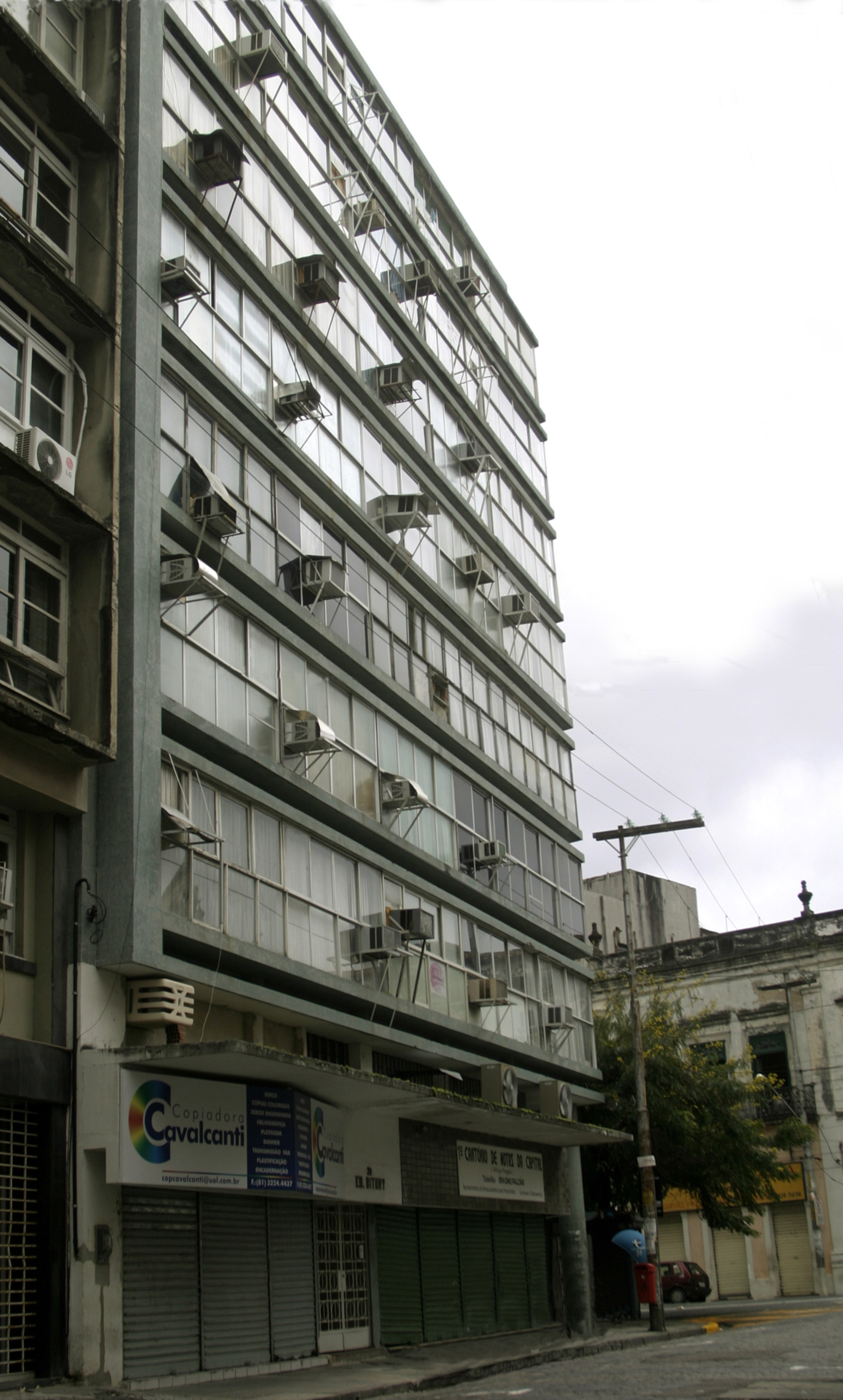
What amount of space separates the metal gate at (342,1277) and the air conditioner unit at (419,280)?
17.8 m

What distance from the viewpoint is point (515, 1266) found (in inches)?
1033

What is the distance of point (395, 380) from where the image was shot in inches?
1003

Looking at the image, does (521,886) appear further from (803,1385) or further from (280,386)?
(803,1385)

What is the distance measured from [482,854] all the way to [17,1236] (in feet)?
44.4

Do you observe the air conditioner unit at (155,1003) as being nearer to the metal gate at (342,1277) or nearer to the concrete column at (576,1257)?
the metal gate at (342,1277)

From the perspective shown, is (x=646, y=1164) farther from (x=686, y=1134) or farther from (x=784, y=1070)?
(x=784, y=1070)

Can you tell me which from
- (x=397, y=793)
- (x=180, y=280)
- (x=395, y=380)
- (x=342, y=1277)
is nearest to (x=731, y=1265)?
(x=342, y=1277)

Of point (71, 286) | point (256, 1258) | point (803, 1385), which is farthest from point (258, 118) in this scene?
point (803, 1385)

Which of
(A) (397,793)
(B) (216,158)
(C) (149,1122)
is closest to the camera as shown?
(C) (149,1122)

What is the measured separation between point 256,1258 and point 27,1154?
4616mm

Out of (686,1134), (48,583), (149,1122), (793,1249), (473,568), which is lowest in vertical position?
(793,1249)

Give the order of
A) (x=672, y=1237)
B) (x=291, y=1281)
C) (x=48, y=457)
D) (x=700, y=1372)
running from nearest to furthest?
(x=48, y=457) < (x=700, y=1372) < (x=291, y=1281) < (x=672, y=1237)

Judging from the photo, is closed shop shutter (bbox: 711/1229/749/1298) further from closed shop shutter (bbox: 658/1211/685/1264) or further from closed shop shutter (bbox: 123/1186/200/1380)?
closed shop shutter (bbox: 123/1186/200/1380)

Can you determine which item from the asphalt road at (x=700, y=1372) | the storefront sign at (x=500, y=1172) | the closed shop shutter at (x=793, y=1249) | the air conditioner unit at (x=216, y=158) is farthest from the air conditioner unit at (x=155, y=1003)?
the closed shop shutter at (x=793, y=1249)
